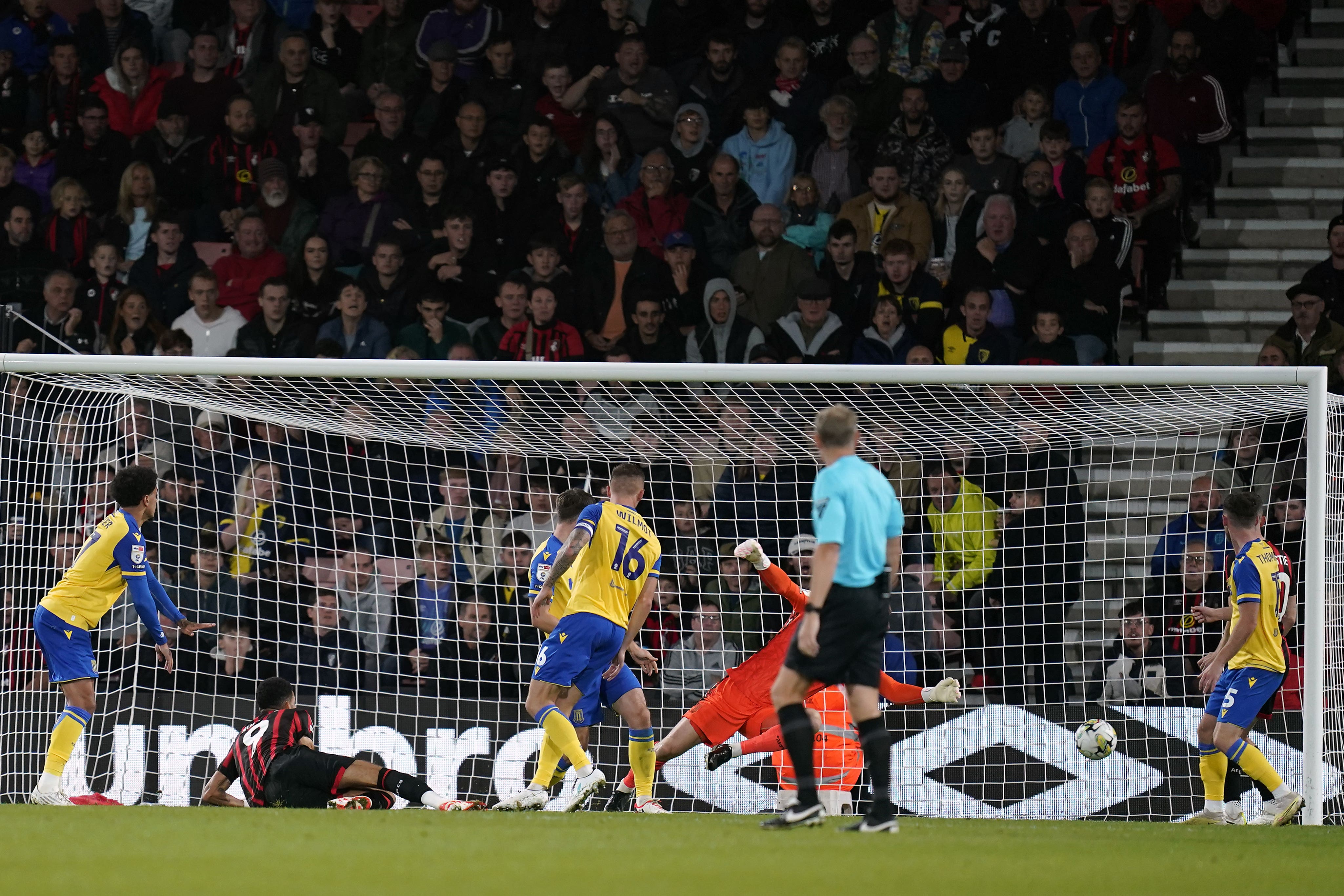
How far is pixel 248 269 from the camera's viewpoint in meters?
13.9

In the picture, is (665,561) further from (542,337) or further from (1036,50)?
(1036,50)

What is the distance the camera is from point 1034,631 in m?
10.6

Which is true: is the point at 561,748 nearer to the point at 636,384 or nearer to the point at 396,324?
the point at 636,384

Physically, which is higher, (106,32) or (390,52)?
(106,32)

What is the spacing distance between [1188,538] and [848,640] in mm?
4889

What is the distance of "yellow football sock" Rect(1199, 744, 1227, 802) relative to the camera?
9180mm

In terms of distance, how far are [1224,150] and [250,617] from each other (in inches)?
379

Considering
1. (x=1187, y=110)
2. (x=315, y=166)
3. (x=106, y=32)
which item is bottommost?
(x=315, y=166)

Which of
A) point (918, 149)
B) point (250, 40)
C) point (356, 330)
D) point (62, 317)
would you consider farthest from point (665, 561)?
point (250, 40)

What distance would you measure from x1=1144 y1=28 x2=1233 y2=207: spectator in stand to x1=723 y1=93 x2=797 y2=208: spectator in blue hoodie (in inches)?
128

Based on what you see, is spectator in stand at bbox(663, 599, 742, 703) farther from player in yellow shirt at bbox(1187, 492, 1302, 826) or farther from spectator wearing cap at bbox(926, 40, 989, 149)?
spectator wearing cap at bbox(926, 40, 989, 149)

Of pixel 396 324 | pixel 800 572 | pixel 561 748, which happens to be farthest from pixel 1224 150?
pixel 561 748

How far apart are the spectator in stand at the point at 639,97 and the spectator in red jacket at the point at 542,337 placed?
2250 millimetres

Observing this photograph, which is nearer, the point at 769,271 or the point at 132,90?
the point at 769,271
